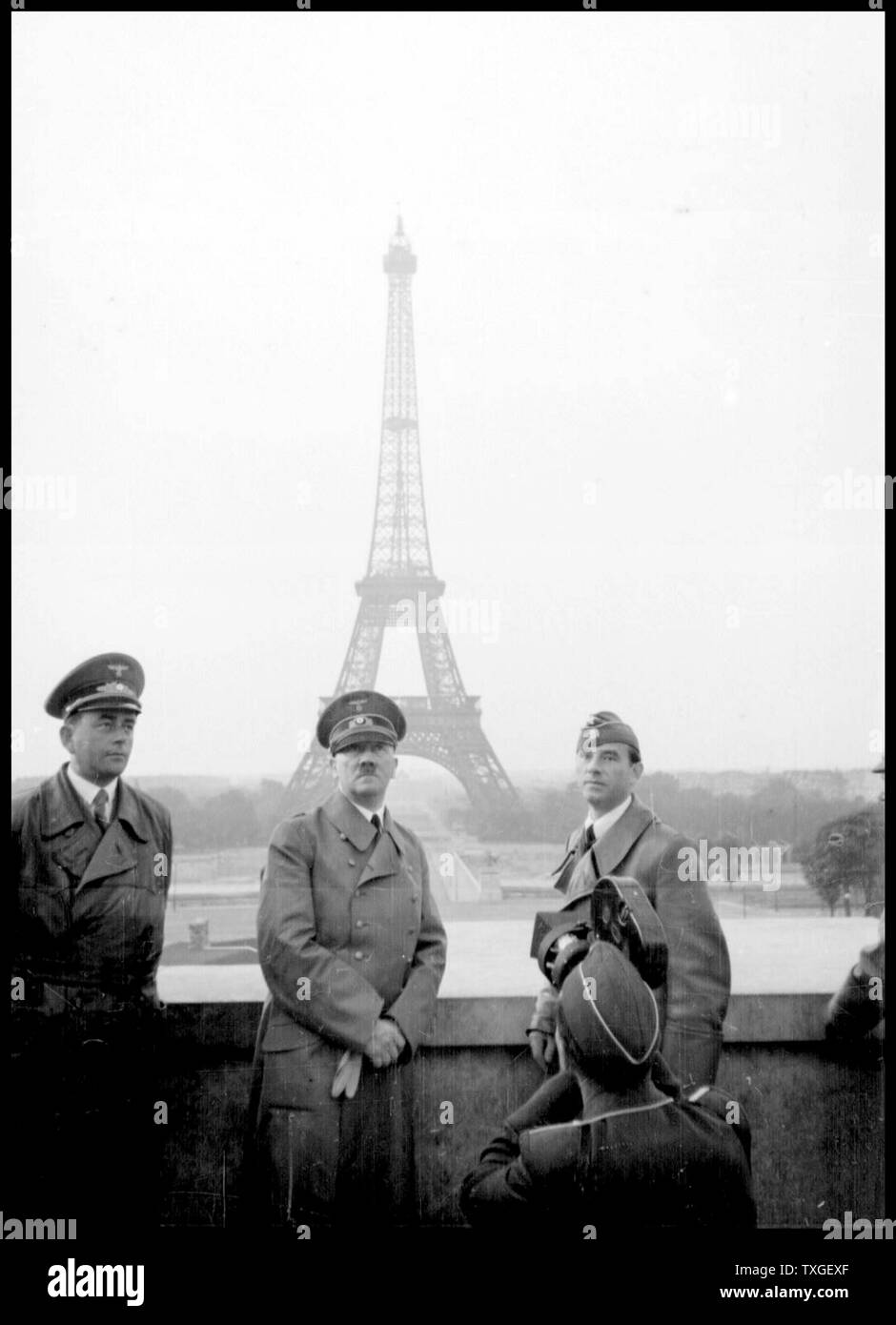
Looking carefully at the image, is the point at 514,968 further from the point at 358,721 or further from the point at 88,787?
the point at 88,787

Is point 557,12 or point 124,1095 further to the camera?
point 557,12

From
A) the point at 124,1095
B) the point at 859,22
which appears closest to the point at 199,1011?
the point at 124,1095

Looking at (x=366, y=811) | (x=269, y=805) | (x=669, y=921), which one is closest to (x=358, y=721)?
(x=366, y=811)

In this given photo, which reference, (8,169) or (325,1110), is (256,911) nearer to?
(325,1110)

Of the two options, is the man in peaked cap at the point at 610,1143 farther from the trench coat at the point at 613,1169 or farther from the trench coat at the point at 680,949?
the trench coat at the point at 680,949

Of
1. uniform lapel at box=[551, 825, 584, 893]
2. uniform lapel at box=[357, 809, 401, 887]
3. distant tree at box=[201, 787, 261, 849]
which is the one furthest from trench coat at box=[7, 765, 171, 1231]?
uniform lapel at box=[551, 825, 584, 893]

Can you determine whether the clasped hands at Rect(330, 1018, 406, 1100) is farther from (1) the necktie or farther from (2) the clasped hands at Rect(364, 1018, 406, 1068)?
(1) the necktie

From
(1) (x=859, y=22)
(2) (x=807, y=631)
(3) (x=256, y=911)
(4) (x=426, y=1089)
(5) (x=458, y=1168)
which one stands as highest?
(1) (x=859, y=22)
